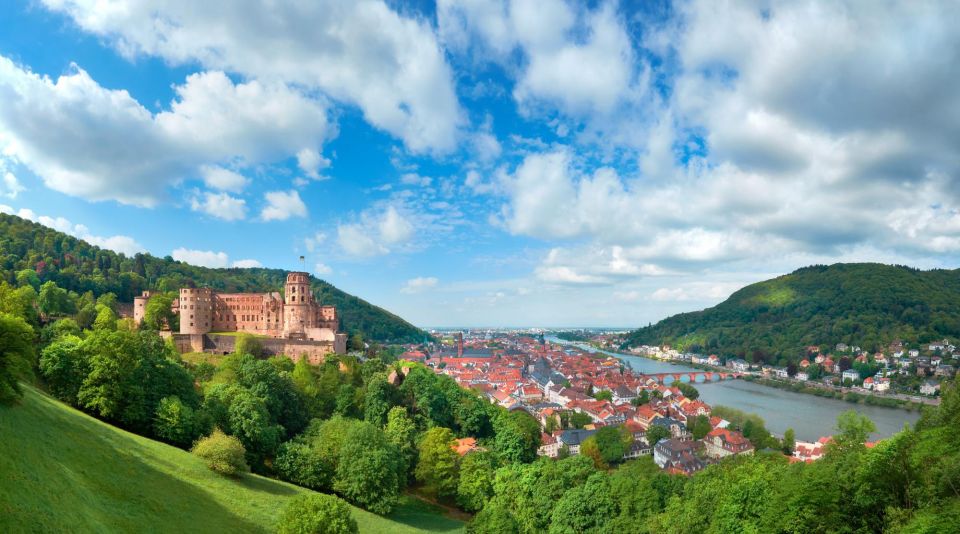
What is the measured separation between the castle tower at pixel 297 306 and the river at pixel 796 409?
55663mm

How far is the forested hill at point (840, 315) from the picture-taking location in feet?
427

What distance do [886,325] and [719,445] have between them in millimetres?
116719

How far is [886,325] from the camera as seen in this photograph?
443 feet

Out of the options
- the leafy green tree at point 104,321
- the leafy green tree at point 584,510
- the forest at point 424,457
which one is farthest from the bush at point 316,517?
the leafy green tree at point 104,321

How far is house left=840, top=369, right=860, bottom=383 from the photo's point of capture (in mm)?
101363

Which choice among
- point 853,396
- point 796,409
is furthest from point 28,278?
point 853,396

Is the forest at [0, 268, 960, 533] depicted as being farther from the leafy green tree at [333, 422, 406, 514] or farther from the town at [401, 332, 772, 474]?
the town at [401, 332, 772, 474]

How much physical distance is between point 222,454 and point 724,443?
48.8m

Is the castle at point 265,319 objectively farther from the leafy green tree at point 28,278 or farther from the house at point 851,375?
the house at point 851,375

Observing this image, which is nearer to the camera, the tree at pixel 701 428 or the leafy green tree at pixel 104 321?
the leafy green tree at pixel 104 321

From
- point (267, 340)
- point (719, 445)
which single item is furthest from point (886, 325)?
point (267, 340)

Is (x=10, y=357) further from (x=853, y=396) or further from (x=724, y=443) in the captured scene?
(x=853, y=396)

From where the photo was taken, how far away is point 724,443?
52.5 meters

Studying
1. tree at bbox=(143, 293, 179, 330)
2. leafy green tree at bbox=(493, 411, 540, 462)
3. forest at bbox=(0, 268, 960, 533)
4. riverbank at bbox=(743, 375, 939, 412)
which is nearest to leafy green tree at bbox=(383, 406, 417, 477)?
forest at bbox=(0, 268, 960, 533)
